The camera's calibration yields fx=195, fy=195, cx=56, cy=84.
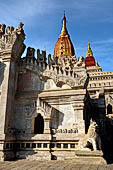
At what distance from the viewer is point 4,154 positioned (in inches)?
489

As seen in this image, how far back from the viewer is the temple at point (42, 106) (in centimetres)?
1249

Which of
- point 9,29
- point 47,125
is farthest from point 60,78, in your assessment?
point 9,29

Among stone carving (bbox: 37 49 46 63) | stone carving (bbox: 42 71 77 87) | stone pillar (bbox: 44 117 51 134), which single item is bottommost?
stone pillar (bbox: 44 117 51 134)

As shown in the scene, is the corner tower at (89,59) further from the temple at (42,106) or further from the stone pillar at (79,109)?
the stone pillar at (79,109)

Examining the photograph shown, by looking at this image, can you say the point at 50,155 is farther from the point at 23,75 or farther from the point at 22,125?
the point at 23,75

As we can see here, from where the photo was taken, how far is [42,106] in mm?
13844

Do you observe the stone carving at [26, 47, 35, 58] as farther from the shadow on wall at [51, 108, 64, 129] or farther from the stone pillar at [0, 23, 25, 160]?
the shadow on wall at [51, 108, 64, 129]

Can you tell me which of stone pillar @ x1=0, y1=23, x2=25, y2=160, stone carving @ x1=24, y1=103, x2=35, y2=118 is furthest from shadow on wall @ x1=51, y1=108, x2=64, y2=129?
stone pillar @ x1=0, y1=23, x2=25, y2=160

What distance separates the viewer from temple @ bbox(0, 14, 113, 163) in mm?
12492

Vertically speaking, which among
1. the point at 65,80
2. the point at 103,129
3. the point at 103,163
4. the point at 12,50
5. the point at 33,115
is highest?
the point at 12,50

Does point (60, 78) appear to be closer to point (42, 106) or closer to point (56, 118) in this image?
point (42, 106)

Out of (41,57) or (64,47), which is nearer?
(41,57)

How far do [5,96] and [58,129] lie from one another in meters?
4.44

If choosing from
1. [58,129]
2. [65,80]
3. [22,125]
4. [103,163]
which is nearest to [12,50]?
[65,80]
